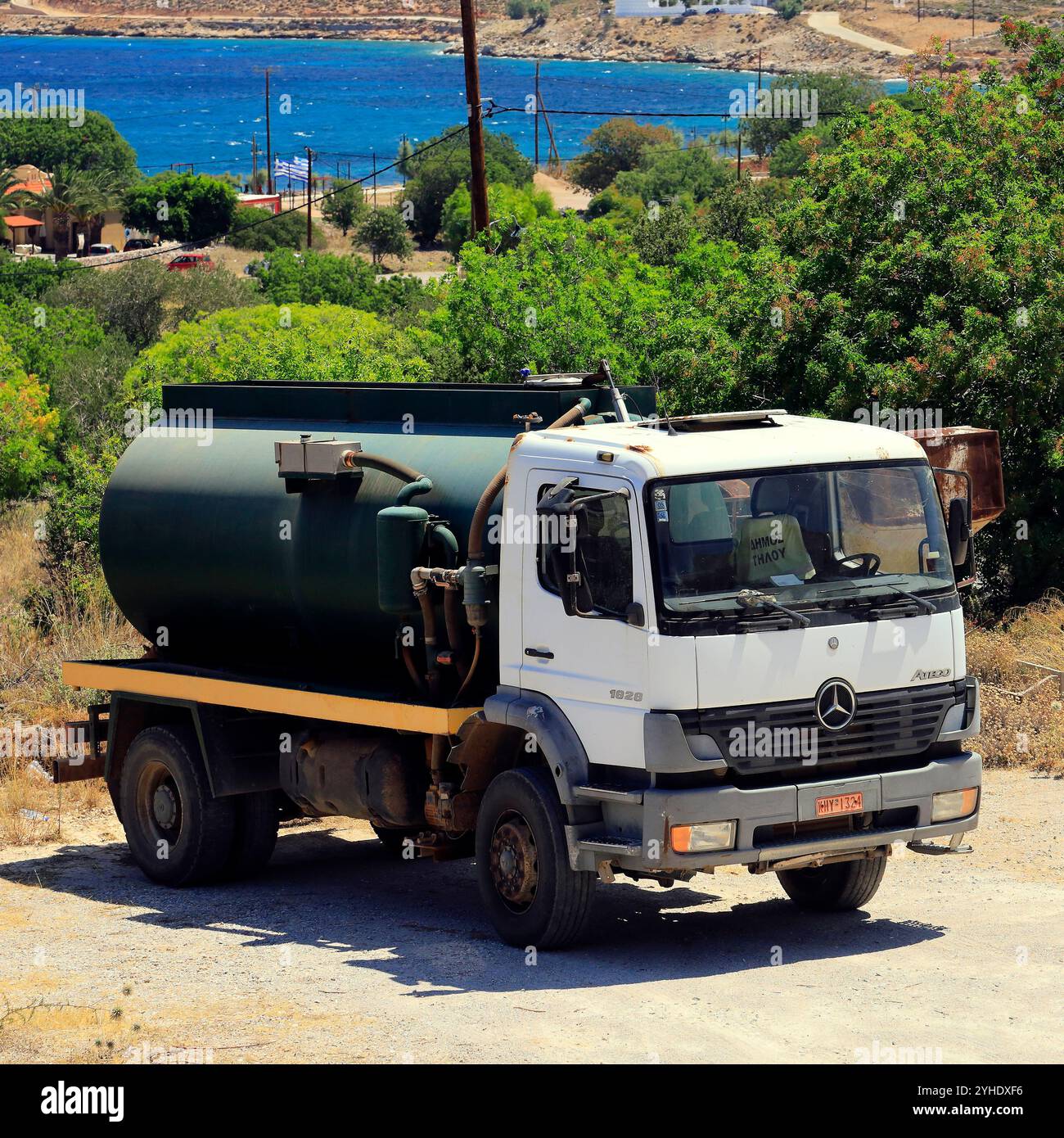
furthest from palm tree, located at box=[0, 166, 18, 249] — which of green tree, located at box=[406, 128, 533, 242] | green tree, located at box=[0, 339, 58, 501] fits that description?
green tree, located at box=[0, 339, 58, 501]

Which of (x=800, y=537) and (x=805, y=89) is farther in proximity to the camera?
(x=805, y=89)

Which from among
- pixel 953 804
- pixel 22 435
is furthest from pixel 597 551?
pixel 22 435

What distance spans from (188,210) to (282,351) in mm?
71985

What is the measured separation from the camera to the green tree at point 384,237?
296 ft

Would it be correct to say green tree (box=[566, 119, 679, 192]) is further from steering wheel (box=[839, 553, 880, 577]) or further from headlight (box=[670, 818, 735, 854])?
headlight (box=[670, 818, 735, 854])

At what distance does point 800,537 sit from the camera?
31.0 feet

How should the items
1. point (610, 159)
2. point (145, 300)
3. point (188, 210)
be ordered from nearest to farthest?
point (145, 300), point (188, 210), point (610, 159)

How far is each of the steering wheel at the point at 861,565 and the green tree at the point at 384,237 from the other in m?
82.1

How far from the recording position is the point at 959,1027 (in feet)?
26.9

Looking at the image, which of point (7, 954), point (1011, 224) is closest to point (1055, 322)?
point (1011, 224)

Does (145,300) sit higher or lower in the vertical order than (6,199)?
lower

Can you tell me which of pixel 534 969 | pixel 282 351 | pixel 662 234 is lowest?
pixel 534 969

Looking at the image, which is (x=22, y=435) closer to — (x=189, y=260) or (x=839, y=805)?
(x=839, y=805)

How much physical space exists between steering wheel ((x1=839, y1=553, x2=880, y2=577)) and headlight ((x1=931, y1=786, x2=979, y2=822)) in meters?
1.30
